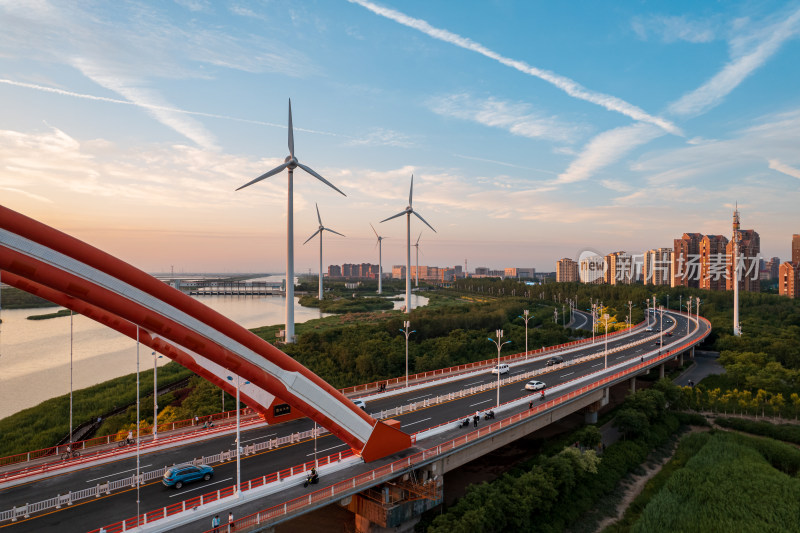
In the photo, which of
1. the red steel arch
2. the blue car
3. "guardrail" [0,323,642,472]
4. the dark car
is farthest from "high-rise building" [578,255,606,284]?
the blue car

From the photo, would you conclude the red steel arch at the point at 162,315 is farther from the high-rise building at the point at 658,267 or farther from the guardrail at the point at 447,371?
the high-rise building at the point at 658,267

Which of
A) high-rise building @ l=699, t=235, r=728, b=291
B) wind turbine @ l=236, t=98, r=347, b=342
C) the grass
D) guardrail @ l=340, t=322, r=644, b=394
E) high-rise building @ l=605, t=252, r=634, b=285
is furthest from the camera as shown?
high-rise building @ l=605, t=252, r=634, b=285

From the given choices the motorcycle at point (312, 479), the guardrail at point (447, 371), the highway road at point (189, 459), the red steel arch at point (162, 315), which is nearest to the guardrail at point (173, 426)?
the guardrail at point (447, 371)

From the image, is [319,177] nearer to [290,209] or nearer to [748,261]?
[290,209]

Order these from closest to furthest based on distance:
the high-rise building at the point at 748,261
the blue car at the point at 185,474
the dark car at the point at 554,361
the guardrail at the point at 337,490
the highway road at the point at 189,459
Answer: the guardrail at the point at 337,490 → the highway road at the point at 189,459 → the blue car at the point at 185,474 → the dark car at the point at 554,361 → the high-rise building at the point at 748,261

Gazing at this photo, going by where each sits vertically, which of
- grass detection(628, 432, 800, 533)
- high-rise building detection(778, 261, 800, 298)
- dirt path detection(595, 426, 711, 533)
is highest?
high-rise building detection(778, 261, 800, 298)

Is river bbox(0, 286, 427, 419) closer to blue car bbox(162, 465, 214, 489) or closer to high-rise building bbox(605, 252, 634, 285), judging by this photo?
blue car bbox(162, 465, 214, 489)
